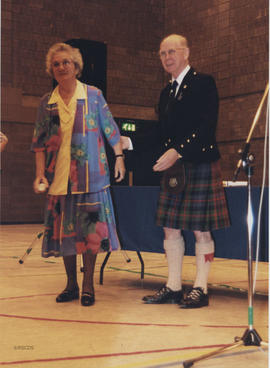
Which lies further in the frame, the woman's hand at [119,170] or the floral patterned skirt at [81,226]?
the woman's hand at [119,170]

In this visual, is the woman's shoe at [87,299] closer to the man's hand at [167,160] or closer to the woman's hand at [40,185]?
the woman's hand at [40,185]

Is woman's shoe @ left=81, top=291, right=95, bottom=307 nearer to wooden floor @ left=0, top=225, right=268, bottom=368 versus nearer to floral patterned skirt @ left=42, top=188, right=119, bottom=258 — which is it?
wooden floor @ left=0, top=225, right=268, bottom=368

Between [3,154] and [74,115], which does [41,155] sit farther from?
[3,154]

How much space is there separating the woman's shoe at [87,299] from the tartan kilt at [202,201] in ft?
2.13

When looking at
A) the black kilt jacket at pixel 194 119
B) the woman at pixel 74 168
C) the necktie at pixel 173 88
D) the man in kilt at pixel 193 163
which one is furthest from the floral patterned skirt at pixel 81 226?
the necktie at pixel 173 88

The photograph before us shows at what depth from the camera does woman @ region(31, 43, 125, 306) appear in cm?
340

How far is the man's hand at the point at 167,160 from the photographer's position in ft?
10.5

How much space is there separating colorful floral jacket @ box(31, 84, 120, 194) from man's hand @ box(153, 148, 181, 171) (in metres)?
0.40

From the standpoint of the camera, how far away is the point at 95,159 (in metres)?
3.42

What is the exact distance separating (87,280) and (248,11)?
9.20 meters

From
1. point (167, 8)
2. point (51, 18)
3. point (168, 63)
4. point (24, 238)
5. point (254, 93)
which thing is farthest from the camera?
point (167, 8)

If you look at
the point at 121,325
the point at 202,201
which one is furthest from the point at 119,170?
the point at 121,325

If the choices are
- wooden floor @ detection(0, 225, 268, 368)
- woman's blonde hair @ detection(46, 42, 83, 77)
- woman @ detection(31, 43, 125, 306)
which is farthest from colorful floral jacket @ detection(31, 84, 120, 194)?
wooden floor @ detection(0, 225, 268, 368)

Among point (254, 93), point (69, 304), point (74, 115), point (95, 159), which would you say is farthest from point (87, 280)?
point (254, 93)
